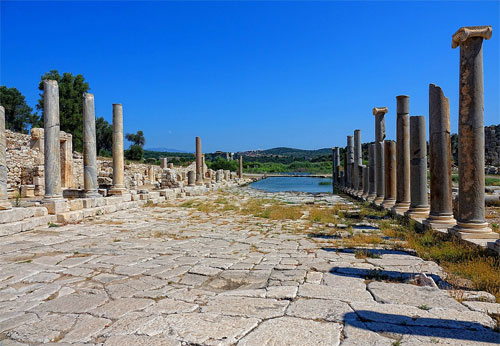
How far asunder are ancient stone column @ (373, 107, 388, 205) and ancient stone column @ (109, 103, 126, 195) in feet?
34.3

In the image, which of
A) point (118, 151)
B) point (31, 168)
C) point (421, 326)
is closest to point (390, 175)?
point (421, 326)

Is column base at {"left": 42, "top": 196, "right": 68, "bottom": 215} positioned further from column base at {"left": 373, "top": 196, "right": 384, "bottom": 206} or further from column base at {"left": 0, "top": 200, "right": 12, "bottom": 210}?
column base at {"left": 373, "top": 196, "right": 384, "bottom": 206}

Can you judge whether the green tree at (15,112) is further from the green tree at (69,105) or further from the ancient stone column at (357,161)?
the ancient stone column at (357,161)

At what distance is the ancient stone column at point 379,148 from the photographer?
1456 centimetres

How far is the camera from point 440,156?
27.0 feet

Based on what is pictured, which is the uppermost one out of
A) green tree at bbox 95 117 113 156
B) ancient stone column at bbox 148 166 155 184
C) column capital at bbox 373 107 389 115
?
green tree at bbox 95 117 113 156

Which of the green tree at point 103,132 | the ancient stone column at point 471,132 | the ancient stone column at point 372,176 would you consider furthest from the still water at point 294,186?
the green tree at point 103,132

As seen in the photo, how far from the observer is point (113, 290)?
441cm

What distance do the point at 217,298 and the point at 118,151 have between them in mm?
12854

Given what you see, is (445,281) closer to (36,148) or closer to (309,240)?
(309,240)

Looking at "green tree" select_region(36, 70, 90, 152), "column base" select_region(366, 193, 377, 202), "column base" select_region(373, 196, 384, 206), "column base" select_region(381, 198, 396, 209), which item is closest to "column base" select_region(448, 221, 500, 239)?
"column base" select_region(381, 198, 396, 209)

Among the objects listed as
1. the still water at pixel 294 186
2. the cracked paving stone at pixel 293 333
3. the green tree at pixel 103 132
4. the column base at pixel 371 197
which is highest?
the green tree at pixel 103 132

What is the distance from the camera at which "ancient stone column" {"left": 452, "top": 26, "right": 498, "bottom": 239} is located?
6535 millimetres

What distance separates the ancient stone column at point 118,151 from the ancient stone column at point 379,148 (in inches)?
412
